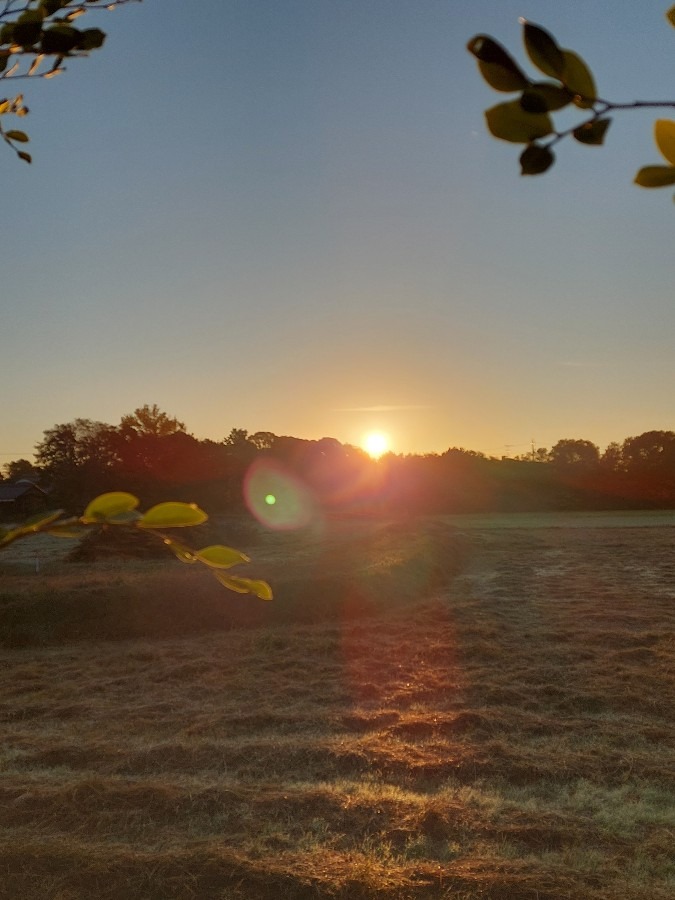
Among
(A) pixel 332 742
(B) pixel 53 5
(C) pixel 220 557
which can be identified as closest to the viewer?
(C) pixel 220 557

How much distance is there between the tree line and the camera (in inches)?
895

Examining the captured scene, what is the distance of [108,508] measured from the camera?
1.35 ft

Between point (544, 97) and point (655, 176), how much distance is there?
74 millimetres

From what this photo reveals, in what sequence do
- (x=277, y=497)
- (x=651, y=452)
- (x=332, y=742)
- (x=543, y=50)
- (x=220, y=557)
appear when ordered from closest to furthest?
(x=543, y=50) → (x=220, y=557) → (x=332, y=742) → (x=277, y=497) → (x=651, y=452)

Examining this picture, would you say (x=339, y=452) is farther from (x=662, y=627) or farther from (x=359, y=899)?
(x=359, y=899)

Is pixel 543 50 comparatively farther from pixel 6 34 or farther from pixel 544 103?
pixel 6 34

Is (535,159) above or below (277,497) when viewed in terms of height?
above

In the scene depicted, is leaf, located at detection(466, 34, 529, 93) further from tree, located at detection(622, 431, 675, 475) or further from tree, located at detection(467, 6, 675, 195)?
tree, located at detection(622, 431, 675, 475)

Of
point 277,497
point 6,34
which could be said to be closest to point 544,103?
point 6,34

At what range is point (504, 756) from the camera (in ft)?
13.1

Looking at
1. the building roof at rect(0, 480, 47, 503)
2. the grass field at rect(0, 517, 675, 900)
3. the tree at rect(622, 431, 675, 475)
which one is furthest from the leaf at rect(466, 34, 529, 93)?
the tree at rect(622, 431, 675, 475)

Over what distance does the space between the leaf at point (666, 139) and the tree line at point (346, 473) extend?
68.6 feet

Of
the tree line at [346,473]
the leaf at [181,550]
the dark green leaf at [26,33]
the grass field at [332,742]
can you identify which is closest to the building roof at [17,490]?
the tree line at [346,473]

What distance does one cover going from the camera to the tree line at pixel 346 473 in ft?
74.6
